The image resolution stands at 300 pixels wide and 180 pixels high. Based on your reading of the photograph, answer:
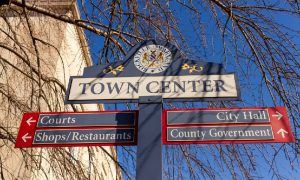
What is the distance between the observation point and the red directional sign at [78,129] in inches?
80.4

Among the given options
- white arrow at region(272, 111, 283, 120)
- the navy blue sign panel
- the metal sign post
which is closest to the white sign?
the navy blue sign panel

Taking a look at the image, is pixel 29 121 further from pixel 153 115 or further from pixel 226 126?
pixel 226 126

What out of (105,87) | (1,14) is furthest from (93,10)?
(105,87)

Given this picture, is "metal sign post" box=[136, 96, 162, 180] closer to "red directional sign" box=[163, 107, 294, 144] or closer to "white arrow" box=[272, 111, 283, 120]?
"red directional sign" box=[163, 107, 294, 144]

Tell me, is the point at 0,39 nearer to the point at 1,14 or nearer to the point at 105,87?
the point at 1,14

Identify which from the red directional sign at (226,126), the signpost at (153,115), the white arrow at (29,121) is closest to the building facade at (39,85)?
the white arrow at (29,121)

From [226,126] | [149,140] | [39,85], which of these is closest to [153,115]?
[149,140]

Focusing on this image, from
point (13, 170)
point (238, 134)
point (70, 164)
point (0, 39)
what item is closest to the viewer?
point (238, 134)

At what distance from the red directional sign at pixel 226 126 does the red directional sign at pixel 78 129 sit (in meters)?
0.24

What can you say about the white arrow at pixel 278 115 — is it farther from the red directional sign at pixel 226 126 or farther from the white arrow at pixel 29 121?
the white arrow at pixel 29 121

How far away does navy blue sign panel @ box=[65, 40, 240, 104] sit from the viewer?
7.14 feet

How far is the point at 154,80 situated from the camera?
7.27ft

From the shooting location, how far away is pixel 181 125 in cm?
206

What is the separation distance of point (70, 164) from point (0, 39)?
363 centimetres
